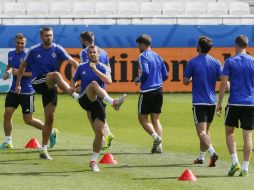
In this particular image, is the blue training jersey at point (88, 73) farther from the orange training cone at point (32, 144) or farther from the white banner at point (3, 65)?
the white banner at point (3, 65)

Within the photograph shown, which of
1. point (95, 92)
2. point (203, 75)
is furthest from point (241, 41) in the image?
point (95, 92)

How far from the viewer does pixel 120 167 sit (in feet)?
→ 42.7

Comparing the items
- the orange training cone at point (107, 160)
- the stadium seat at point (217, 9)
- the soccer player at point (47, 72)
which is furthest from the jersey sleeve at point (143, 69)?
the stadium seat at point (217, 9)

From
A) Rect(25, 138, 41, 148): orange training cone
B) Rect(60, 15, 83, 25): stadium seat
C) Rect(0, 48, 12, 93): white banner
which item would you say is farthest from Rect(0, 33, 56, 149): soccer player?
Rect(60, 15, 83, 25): stadium seat

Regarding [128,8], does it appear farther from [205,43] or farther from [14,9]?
[205,43]

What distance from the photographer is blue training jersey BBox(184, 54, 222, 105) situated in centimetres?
1336

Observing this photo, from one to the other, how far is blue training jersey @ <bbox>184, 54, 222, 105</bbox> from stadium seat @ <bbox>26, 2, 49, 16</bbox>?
19892 millimetres

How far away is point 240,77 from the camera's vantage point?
12164 mm

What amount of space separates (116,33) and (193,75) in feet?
55.4

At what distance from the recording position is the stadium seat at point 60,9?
108 feet

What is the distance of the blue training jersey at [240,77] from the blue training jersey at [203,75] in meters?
1.19

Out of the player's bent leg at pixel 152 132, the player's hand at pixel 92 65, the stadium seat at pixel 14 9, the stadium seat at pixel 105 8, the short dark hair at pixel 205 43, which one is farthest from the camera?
the stadium seat at pixel 105 8

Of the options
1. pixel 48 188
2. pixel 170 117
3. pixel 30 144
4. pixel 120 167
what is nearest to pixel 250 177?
pixel 120 167

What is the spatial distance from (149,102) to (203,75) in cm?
213
